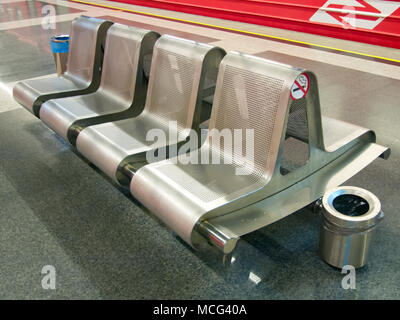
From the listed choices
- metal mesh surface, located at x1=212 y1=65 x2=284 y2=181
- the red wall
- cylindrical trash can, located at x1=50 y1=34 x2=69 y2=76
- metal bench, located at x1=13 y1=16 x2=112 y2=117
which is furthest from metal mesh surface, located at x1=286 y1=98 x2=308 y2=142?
the red wall

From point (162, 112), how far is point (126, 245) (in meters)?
0.93

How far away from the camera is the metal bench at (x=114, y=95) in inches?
107

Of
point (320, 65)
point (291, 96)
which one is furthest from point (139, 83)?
point (320, 65)

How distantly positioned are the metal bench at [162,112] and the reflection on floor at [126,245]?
12.5 inches

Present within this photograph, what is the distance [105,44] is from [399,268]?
2.52 meters

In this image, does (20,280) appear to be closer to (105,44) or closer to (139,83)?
(139,83)

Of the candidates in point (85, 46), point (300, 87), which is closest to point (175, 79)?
point (300, 87)

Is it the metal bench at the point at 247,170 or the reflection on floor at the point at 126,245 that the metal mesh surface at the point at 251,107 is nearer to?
the metal bench at the point at 247,170

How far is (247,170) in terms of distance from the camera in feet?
6.66

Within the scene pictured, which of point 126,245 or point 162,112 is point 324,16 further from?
point 126,245

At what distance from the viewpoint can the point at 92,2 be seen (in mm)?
10492

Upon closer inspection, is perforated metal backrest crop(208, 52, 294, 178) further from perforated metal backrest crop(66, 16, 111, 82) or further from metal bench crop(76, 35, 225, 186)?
perforated metal backrest crop(66, 16, 111, 82)

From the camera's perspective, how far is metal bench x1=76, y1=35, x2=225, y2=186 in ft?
7.33

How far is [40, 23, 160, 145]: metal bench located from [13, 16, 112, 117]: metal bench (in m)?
0.20
